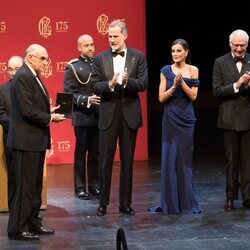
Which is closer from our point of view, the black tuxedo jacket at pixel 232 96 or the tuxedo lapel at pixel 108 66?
the tuxedo lapel at pixel 108 66

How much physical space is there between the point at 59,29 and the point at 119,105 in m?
3.11

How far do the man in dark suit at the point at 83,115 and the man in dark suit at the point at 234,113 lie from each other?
4.49 feet

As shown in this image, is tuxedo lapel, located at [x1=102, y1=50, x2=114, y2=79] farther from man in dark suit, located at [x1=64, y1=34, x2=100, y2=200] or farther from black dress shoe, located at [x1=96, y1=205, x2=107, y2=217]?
black dress shoe, located at [x1=96, y1=205, x2=107, y2=217]

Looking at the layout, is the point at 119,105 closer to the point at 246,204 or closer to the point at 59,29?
the point at 246,204

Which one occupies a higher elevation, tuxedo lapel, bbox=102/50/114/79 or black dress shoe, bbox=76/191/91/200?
tuxedo lapel, bbox=102/50/114/79

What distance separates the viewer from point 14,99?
5.09 m

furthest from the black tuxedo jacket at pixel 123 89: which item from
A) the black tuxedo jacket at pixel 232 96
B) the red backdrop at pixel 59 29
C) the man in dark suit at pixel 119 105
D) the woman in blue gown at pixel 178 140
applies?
the red backdrop at pixel 59 29

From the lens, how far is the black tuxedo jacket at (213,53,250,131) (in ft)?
19.7

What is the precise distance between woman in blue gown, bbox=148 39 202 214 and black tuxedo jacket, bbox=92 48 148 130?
22 centimetres

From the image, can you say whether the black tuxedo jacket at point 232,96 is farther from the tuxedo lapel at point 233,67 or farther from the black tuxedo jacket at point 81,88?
the black tuxedo jacket at point 81,88

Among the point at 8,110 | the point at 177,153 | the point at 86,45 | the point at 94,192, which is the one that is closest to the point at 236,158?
the point at 177,153

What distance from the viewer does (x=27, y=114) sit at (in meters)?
5.00

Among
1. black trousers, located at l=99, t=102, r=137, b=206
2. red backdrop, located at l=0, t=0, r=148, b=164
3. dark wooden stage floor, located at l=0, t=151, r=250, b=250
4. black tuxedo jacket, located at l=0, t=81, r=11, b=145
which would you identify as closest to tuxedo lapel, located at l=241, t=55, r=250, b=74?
black trousers, located at l=99, t=102, r=137, b=206

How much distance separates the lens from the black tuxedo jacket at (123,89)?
586cm
